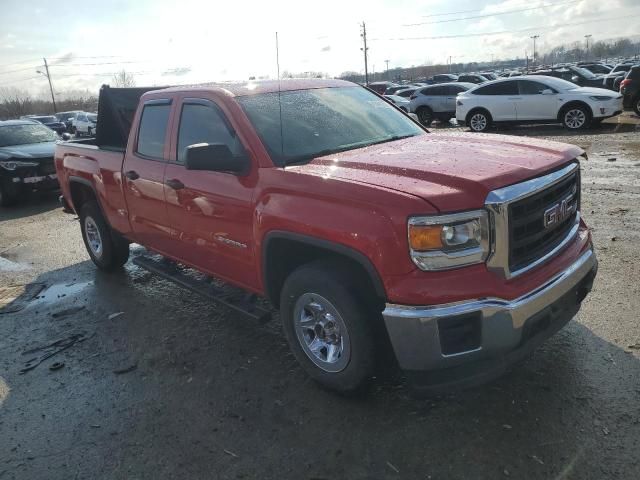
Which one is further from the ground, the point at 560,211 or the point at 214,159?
the point at 214,159

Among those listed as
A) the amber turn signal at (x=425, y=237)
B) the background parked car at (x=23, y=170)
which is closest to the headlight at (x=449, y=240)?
the amber turn signal at (x=425, y=237)

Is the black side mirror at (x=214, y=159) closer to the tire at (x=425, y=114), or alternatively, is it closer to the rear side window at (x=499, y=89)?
the rear side window at (x=499, y=89)

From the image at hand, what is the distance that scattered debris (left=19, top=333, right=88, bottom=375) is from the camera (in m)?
4.24

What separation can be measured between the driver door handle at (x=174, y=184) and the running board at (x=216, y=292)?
877 mm

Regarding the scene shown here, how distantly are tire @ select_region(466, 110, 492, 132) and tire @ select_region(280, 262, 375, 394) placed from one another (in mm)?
14601

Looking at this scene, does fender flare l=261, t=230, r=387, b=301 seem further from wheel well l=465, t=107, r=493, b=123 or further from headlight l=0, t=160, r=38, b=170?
wheel well l=465, t=107, r=493, b=123

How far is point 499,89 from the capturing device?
16156mm

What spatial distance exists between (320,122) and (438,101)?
1771 cm

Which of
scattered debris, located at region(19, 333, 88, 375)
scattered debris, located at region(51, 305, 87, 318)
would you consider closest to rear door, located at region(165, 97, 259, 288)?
scattered debris, located at region(19, 333, 88, 375)

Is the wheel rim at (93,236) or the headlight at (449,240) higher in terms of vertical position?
the headlight at (449,240)

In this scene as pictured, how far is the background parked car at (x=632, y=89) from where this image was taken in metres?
15.7

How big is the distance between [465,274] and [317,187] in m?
0.96

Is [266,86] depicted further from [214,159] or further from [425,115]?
[425,115]

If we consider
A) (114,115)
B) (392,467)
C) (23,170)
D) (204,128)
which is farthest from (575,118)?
(392,467)
